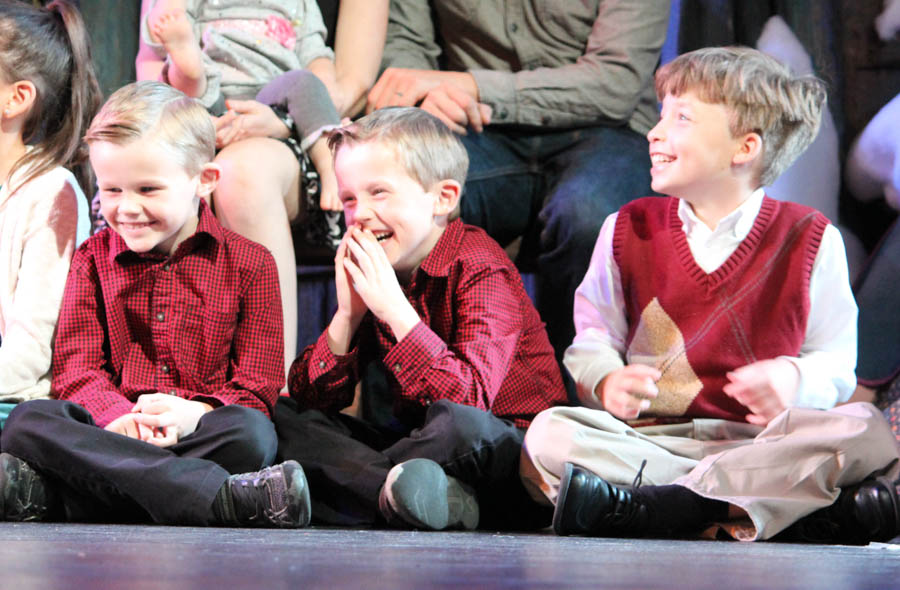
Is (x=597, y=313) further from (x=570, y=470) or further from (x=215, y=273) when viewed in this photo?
(x=215, y=273)

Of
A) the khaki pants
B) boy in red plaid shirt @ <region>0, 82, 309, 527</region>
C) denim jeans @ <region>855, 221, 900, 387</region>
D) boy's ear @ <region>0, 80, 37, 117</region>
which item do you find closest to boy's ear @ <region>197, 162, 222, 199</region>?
boy in red plaid shirt @ <region>0, 82, 309, 527</region>

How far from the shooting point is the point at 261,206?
5.92 feet

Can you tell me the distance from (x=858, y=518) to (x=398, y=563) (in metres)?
0.74

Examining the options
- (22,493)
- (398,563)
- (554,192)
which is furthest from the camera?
(554,192)

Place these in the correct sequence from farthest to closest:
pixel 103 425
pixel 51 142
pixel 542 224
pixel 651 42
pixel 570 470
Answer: pixel 651 42
pixel 542 224
pixel 51 142
pixel 103 425
pixel 570 470

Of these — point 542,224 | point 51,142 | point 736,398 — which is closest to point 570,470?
point 736,398

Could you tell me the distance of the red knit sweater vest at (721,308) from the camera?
1592 millimetres

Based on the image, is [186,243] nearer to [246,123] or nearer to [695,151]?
[246,123]

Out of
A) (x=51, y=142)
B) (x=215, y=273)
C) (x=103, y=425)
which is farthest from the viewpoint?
(x=51, y=142)

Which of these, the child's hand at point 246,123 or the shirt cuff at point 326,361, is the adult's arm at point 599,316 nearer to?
the shirt cuff at point 326,361

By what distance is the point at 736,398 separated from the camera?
1.55m

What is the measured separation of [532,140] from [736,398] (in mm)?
793

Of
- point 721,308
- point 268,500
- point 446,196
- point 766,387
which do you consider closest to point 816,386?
point 766,387

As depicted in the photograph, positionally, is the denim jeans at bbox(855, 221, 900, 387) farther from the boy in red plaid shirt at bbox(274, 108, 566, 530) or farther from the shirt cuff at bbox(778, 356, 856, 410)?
the boy in red plaid shirt at bbox(274, 108, 566, 530)
